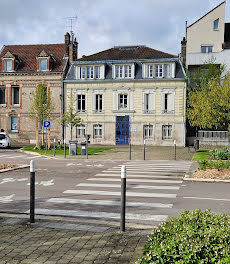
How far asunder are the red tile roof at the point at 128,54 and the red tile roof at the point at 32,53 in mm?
3617

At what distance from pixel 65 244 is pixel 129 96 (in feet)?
105

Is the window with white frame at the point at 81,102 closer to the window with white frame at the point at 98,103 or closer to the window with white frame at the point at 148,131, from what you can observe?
the window with white frame at the point at 98,103

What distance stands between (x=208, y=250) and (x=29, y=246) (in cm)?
286

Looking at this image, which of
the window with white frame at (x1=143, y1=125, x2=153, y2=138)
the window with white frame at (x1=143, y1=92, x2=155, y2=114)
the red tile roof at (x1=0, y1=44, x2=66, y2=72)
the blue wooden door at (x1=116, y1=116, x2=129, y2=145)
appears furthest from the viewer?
the red tile roof at (x1=0, y1=44, x2=66, y2=72)

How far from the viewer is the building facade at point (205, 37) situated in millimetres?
38594

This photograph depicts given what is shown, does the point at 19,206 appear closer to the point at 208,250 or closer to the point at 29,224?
the point at 29,224

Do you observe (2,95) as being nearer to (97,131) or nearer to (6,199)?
(97,131)

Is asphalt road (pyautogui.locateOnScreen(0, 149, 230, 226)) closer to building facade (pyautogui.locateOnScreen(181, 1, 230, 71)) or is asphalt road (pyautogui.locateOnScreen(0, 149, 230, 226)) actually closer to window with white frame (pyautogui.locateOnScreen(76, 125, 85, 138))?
window with white frame (pyautogui.locateOnScreen(76, 125, 85, 138))

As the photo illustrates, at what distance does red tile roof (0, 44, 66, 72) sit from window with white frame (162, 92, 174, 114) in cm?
1281

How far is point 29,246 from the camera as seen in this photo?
4703mm

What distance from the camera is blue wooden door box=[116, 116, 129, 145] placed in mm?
36281

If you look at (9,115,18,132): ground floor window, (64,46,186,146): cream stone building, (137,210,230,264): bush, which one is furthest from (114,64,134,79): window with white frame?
(137,210,230,264): bush

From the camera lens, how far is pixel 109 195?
9172 millimetres

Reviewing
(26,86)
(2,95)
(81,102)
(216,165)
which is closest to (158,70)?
(81,102)
